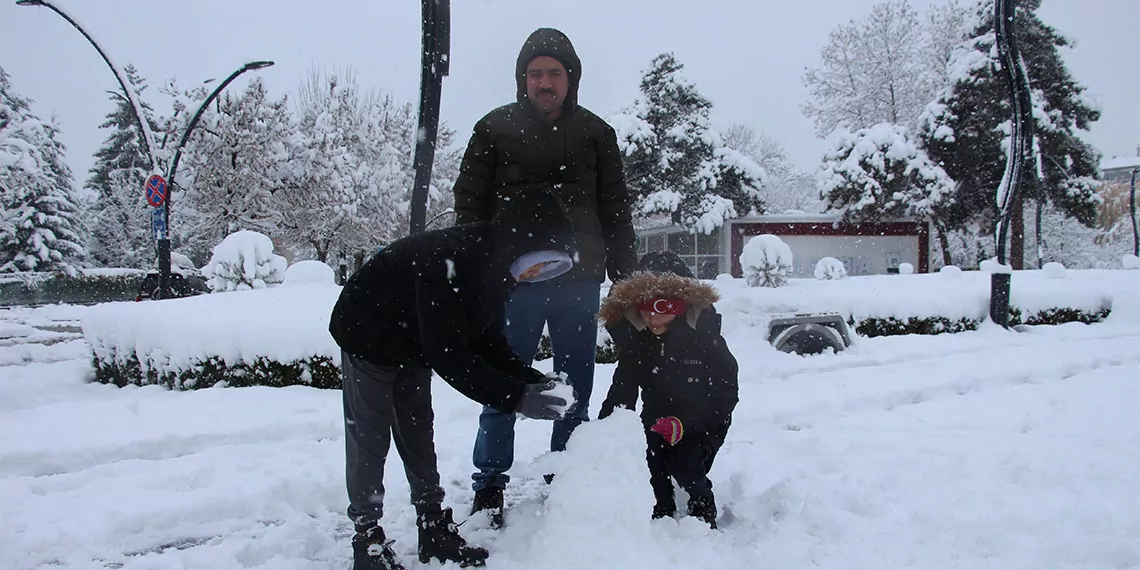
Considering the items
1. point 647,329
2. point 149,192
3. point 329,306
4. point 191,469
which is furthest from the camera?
point 149,192

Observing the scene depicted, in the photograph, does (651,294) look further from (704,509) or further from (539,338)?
(704,509)

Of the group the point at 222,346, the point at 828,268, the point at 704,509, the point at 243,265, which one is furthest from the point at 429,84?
the point at 828,268

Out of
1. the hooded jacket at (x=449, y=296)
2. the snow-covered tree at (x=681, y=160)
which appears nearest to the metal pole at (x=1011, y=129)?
the hooded jacket at (x=449, y=296)

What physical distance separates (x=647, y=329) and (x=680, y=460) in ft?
2.13

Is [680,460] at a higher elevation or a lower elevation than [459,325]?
lower

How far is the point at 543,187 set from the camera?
3047 mm

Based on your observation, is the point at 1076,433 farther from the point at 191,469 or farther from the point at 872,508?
the point at 191,469

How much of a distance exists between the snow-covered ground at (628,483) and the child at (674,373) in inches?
12.8

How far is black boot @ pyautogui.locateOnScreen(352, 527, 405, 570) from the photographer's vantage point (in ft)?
8.29

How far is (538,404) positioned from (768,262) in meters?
10.7

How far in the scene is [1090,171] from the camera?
76.8 ft

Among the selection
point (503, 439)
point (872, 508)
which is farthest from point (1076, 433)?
point (503, 439)

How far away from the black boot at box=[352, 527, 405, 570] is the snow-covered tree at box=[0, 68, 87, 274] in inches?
1244

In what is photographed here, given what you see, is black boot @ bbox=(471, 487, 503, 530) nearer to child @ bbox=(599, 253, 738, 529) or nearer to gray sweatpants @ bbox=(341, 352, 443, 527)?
gray sweatpants @ bbox=(341, 352, 443, 527)
